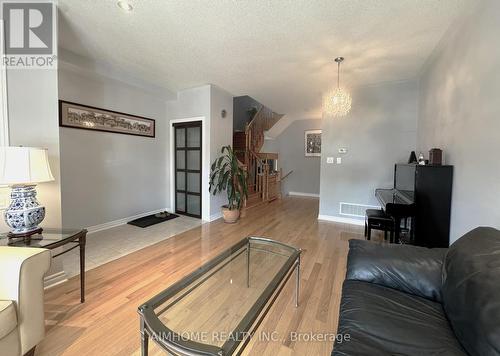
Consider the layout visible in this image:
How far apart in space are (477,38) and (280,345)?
112 inches

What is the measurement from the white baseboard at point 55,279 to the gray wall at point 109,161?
1.43m

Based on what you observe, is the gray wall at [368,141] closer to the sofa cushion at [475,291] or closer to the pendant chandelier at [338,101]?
the pendant chandelier at [338,101]

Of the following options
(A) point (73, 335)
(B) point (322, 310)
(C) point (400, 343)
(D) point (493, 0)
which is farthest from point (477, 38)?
(A) point (73, 335)

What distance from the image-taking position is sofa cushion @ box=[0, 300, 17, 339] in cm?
107

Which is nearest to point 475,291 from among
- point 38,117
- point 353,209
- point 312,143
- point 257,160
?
point 38,117

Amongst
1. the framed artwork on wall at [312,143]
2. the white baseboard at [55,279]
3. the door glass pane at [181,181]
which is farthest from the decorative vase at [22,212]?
the framed artwork on wall at [312,143]

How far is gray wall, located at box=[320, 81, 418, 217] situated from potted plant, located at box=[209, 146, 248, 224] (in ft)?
5.50

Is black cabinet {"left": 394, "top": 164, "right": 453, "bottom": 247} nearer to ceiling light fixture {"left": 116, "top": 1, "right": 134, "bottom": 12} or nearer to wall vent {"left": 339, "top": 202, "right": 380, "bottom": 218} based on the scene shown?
wall vent {"left": 339, "top": 202, "right": 380, "bottom": 218}

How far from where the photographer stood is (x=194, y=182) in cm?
452

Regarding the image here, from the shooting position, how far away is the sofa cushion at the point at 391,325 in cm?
91

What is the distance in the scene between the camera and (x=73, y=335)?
1506 mm

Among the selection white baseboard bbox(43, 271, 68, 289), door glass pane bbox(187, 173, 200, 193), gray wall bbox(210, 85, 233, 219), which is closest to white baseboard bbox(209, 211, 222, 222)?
gray wall bbox(210, 85, 233, 219)

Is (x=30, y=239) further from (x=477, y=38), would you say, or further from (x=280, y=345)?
(x=477, y=38)

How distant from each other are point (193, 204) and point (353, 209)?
10.4ft
